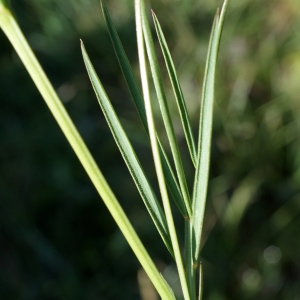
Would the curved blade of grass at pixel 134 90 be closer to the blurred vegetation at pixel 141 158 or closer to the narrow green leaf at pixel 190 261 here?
the narrow green leaf at pixel 190 261

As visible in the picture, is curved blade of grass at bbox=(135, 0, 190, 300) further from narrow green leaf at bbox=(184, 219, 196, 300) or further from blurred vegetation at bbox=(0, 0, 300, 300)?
blurred vegetation at bbox=(0, 0, 300, 300)

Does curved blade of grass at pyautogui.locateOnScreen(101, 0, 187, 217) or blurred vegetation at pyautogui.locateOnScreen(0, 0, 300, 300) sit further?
blurred vegetation at pyautogui.locateOnScreen(0, 0, 300, 300)

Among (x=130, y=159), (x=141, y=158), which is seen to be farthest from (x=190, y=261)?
(x=141, y=158)

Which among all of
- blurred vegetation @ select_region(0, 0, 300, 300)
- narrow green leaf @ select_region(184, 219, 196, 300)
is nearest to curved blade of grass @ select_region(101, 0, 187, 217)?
narrow green leaf @ select_region(184, 219, 196, 300)

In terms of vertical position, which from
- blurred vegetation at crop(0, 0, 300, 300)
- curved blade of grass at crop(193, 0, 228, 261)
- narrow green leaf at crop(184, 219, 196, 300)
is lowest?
blurred vegetation at crop(0, 0, 300, 300)

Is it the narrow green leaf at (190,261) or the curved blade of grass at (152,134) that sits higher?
the curved blade of grass at (152,134)

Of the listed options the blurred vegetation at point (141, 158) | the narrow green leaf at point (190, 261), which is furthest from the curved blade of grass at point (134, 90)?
the blurred vegetation at point (141, 158)
